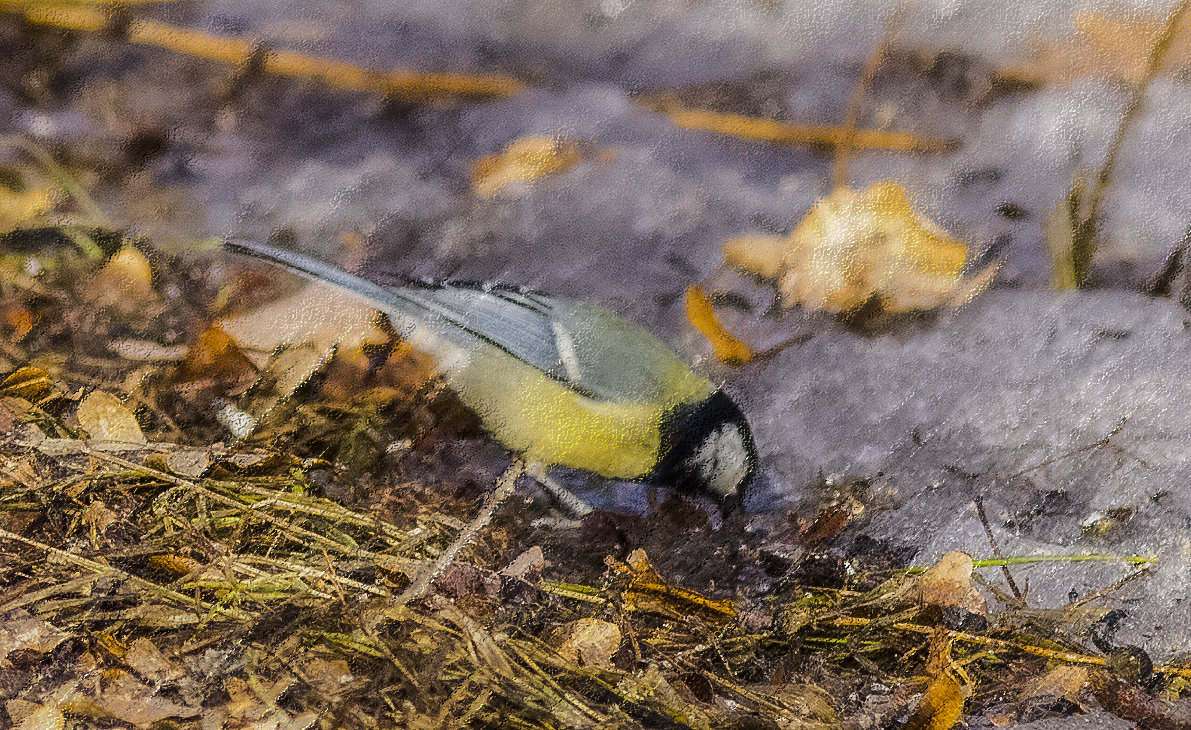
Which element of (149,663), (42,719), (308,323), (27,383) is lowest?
(42,719)

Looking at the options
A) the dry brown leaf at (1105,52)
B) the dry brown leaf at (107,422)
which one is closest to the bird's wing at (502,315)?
the dry brown leaf at (107,422)

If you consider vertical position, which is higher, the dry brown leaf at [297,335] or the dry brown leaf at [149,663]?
the dry brown leaf at [297,335]

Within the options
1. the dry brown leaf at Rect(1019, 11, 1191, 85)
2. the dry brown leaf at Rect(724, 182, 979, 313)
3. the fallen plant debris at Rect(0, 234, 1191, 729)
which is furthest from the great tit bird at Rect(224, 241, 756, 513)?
the dry brown leaf at Rect(1019, 11, 1191, 85)

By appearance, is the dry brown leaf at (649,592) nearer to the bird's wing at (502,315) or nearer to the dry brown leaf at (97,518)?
the bird's wing at (502,315)

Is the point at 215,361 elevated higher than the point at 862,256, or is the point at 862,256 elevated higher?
the point at 862,256

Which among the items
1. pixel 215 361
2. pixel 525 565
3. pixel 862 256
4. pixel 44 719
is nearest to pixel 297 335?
pixel 215 361

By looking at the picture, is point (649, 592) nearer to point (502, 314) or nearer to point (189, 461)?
point (502, 314)

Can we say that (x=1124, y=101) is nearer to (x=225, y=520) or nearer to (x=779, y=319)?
(x=779, y=319)
